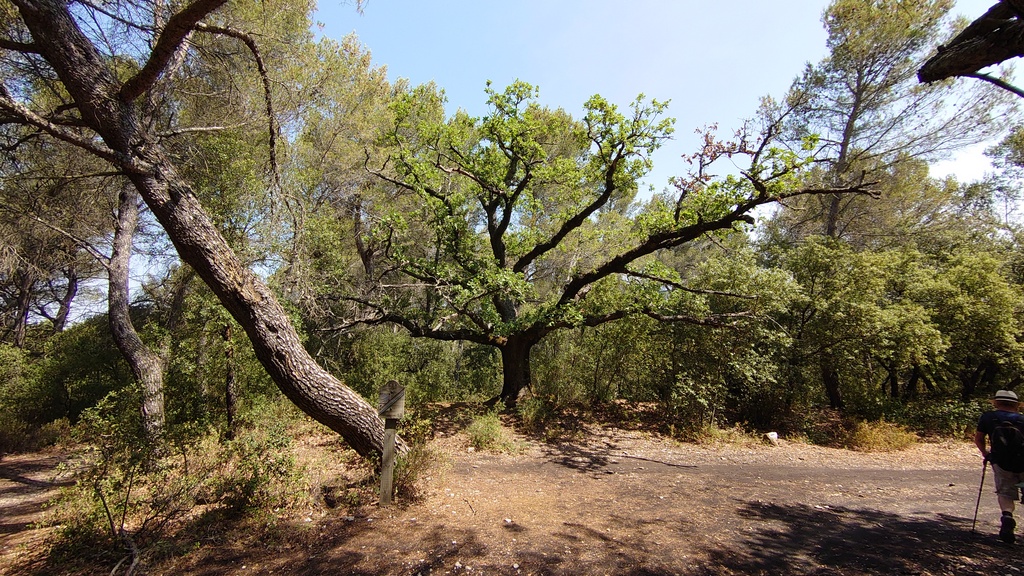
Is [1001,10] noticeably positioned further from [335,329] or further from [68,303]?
[68,303]

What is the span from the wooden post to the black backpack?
601cm

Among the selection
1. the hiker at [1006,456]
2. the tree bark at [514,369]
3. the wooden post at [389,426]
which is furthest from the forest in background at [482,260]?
the hiker at [1006,456]

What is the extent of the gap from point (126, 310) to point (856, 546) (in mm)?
11697

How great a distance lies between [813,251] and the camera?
9695 millimetres

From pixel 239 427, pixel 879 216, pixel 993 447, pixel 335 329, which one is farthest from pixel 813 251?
pixel 239 427

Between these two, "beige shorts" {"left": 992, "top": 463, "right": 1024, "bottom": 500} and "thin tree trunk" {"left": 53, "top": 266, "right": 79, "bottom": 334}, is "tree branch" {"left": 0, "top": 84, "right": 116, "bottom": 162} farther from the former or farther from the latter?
"thin tree trunk" {"left": 53, "top": 266, "right": 79, "bottom": 334}

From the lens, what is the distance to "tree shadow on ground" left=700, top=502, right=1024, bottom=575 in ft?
10.5

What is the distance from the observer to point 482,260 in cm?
848

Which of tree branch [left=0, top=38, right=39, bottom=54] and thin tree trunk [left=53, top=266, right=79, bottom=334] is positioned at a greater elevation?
tree branch [left=0, top=38, right=39, bottom=54]

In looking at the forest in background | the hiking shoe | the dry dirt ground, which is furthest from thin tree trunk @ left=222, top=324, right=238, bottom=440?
the hiking shoe

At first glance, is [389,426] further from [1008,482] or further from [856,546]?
[1008,482]

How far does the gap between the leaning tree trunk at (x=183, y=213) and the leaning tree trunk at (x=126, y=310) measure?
4723 mm

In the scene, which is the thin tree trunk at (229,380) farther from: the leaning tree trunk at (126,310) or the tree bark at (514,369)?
the tree bark at (514,369)

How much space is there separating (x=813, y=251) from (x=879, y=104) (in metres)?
6.60
